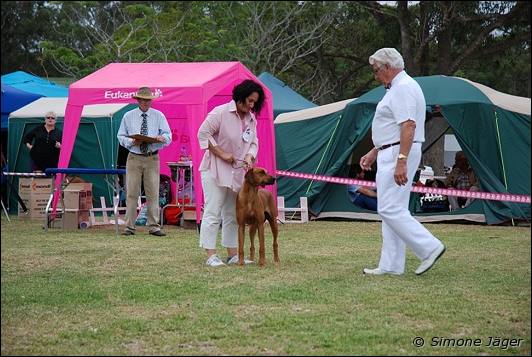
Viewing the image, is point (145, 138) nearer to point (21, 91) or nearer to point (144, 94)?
point (144, 94)

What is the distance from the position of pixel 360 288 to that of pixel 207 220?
5.69 feet

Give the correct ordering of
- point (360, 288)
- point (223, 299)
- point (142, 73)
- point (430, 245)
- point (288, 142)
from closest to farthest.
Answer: point (223, 299) → point (360, 288) → point (430, 245) → point (142, 73) → point (288, 142)

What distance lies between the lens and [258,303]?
5.34 m

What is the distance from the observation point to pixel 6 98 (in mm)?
15883

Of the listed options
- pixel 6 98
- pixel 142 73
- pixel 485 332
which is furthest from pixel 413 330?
pixel 6 98

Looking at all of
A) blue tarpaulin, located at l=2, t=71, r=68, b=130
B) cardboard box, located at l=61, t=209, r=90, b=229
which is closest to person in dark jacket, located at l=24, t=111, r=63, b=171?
cardboard box, located at l=61, t=209, r=90, b=229

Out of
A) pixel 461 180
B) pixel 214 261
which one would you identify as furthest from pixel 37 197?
pixel 214 261

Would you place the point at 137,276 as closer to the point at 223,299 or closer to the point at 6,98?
the point at 223,299

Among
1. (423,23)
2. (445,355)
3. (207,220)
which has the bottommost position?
(445,355)

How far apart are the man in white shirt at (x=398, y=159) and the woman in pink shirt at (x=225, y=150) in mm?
1124

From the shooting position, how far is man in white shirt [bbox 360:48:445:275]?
6328mm

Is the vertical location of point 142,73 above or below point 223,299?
above

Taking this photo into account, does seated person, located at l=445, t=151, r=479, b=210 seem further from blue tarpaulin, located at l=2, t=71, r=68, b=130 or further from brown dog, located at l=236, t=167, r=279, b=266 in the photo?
blue tarpaulin, located at l=2, t=71, r=68, b=130

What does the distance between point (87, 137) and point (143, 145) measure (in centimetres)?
524
